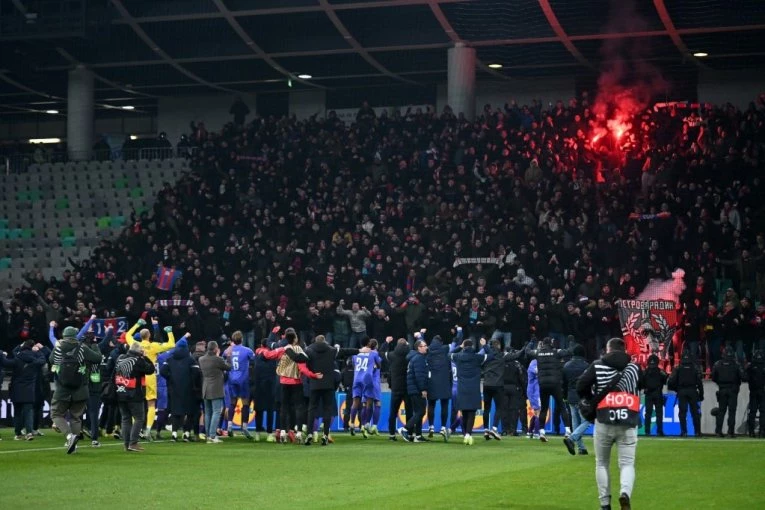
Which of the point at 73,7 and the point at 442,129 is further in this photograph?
the point at 73,7

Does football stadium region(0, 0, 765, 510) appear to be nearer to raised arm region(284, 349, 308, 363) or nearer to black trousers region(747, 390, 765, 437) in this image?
black trousers region(747, 390, 765, 437)

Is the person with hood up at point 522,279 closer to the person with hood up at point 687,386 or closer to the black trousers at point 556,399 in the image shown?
the person with hood up at point 687,386

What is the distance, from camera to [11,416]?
108ft

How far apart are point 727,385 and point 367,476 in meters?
12.3

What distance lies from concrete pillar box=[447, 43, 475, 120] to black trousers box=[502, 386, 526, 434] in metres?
18.0

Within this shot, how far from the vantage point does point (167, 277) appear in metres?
40.4

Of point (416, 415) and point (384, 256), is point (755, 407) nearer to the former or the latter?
point (416, 415)

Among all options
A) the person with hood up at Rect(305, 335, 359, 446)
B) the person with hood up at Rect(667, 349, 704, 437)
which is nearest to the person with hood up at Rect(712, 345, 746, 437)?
the person with hood up at Rect(667, 349, 704, 437)

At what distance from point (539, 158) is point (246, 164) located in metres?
10.8

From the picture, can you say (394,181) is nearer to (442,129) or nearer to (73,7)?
(442,129)

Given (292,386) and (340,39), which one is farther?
(340,39)

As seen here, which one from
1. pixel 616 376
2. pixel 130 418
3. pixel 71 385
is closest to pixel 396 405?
pixel 130 418

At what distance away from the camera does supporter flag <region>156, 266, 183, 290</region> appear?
40.2m

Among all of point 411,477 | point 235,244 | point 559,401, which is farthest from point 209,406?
point 235,244
